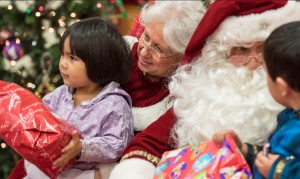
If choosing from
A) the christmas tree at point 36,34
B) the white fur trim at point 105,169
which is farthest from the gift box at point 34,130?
Answer: the christmas tree at point 36,34

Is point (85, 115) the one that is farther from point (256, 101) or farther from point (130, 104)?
point (256, 101)

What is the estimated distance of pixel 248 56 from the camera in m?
1.54

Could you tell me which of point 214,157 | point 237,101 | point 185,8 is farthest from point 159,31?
point 214,157

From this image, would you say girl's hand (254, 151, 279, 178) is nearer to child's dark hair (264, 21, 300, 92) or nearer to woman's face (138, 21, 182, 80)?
child's dark hair (264, 21, 300, 92)

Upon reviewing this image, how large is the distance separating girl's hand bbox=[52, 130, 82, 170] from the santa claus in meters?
0.15

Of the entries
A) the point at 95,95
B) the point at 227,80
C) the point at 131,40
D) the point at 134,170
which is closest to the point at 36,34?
the point at 131,40

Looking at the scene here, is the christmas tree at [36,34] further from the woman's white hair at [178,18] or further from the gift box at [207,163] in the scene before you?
the gift box at [207,163]

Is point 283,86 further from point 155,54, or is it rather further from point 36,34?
point 36,34

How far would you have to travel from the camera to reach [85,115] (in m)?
1.80

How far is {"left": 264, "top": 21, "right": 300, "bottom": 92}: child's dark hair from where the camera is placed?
3.98 feet

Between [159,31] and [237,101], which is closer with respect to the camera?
[237,101]

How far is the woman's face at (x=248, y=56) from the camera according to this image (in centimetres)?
152

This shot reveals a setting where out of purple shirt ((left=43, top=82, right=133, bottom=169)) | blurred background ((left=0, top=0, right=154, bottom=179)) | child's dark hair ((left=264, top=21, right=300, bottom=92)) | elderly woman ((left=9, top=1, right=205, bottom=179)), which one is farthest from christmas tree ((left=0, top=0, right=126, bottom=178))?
child's dark hair ((left=264, top=21, right=300, bottom=92))

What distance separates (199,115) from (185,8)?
0.39 metres
